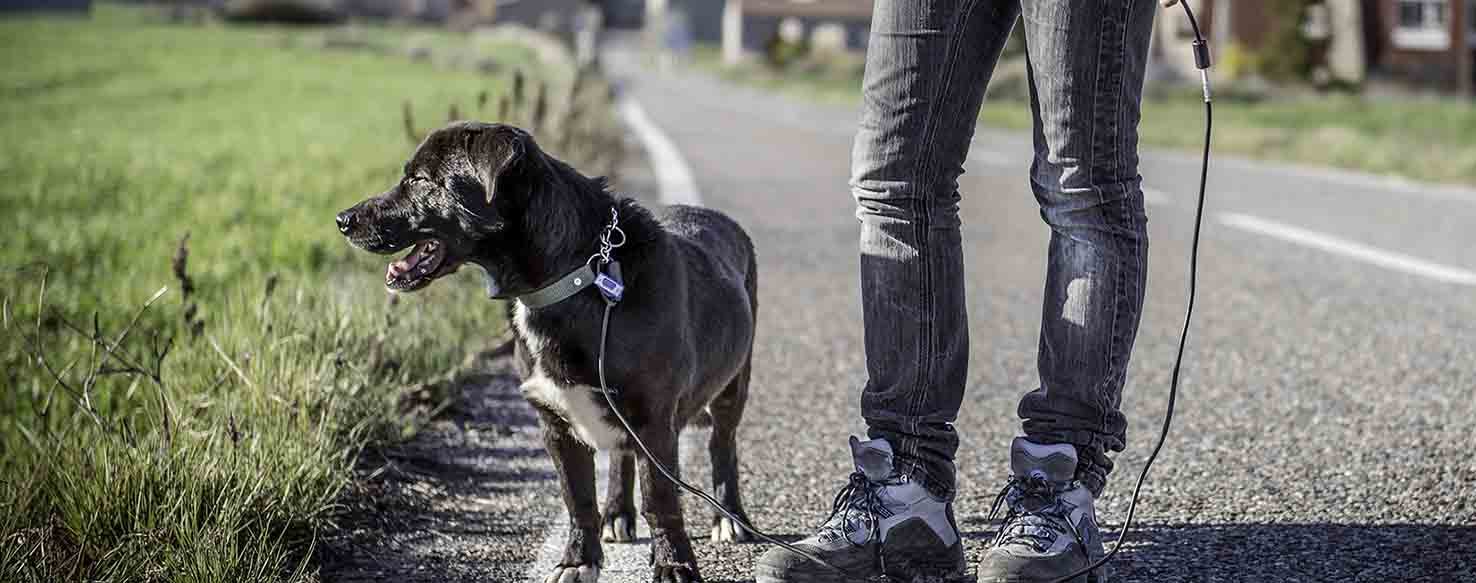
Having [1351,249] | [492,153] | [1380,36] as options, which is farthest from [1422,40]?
[492,153]

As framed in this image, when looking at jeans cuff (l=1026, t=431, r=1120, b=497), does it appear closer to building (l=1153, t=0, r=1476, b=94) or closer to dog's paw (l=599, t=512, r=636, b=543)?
dog's paw (l=599, t=512, r=636, b=543)

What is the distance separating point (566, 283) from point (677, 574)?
619 millimetres

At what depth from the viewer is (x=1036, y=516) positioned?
318cm

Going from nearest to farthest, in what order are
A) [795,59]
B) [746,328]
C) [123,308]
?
[746,328]
[123,308]
[795,59]

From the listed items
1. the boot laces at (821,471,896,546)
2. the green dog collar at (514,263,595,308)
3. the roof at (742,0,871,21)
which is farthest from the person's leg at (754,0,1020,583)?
the roof at (742,0,871,21)

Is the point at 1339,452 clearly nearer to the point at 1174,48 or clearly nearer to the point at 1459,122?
the point at 1459,122

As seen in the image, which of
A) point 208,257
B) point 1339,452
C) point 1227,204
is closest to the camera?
point 1339,452

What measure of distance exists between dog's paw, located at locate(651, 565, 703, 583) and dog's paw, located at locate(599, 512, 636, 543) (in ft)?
1.36

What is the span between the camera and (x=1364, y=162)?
1598 centimetres

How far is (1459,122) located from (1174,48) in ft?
81.9

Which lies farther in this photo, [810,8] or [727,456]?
[810,8]

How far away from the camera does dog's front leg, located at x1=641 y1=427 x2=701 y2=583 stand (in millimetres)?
3342

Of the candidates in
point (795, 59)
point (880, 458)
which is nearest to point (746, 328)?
point (880, 458)

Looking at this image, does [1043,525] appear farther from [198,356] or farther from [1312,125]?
[1312,125]
